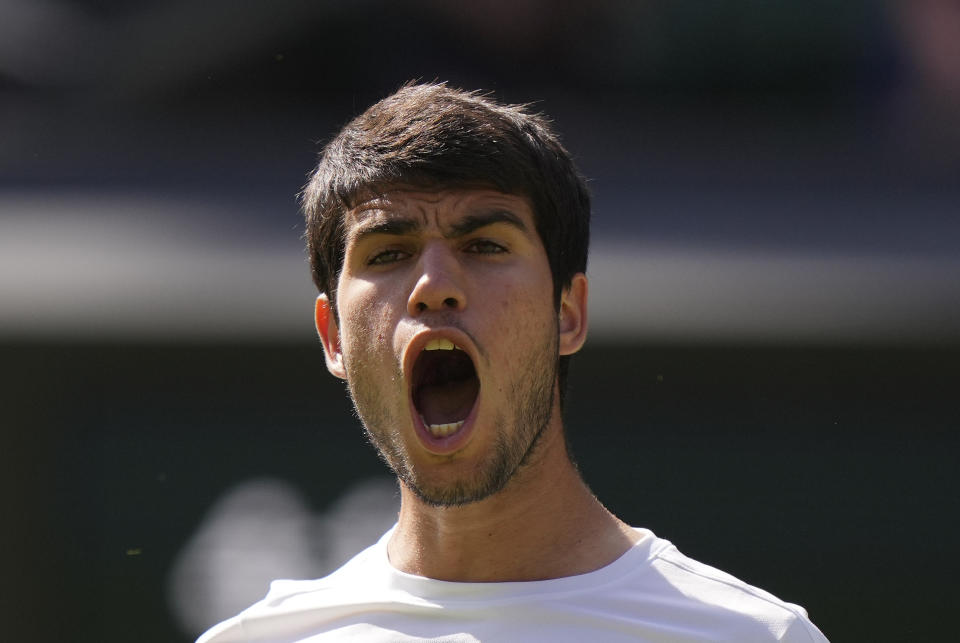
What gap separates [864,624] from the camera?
7211 mm

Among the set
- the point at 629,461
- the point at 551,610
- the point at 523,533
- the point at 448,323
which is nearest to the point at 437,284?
the point at 448,323

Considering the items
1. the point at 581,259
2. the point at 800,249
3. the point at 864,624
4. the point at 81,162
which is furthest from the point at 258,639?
the point at 81,162

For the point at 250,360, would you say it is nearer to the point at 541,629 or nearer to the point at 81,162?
the point at 81,162

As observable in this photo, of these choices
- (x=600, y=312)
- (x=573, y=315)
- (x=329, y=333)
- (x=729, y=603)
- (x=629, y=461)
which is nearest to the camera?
(x=729, y=603)

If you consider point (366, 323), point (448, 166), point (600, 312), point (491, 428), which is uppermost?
point (600, 312)

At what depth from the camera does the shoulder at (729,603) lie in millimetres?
2557

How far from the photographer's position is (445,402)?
3.02 metres

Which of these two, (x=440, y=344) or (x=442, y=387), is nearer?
(x=440, y=344)

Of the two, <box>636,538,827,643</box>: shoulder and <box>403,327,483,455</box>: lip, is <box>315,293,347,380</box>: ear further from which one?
<box>636,538,827,643</box>: shoulder

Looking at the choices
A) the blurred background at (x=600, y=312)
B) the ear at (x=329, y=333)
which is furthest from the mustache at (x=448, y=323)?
the blurred background at (x=600, y=312)

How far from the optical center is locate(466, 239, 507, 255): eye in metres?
2.80

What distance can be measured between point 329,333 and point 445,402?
314mm

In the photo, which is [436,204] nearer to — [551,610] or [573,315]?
[573,315]

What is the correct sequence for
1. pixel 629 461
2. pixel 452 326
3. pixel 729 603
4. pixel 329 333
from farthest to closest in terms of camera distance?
1. pixel 629 461
2. pixel 329 333
3. pixel 452 326
4. pixel 729 603
